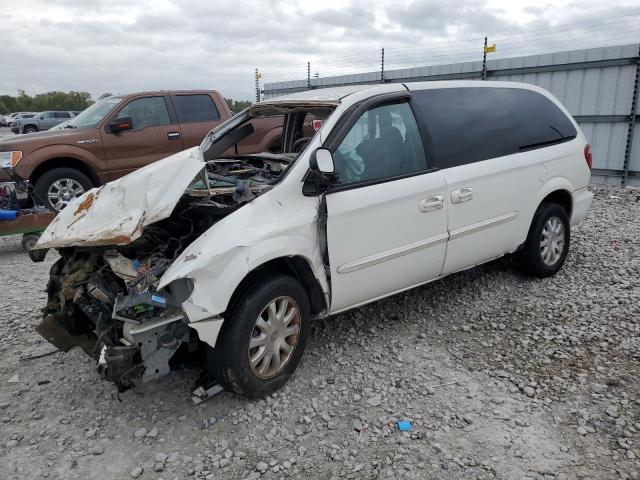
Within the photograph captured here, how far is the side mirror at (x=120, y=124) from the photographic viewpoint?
25.1ft

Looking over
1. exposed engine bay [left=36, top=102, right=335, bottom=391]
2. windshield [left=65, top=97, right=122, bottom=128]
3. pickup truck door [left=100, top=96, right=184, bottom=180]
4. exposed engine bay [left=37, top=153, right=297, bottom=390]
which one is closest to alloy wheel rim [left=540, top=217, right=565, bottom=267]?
exposed engine bay [left=36, top=102, right=335, bottom=391]

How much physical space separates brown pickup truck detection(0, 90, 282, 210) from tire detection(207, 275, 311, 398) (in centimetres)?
394

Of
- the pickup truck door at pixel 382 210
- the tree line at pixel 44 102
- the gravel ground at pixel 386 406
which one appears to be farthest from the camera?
the tree line at pixel 44 102

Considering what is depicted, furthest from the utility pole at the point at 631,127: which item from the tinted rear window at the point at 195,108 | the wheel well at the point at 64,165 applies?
the wheel well at the point at 64,165

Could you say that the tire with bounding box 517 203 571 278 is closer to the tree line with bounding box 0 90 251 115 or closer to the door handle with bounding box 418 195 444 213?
the door handle with bounding box 418 195 444 213

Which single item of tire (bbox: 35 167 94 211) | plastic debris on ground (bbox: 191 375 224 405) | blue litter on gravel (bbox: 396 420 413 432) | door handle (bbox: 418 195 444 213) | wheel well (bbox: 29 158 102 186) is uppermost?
door handle (bbox: 418 195 444 213)

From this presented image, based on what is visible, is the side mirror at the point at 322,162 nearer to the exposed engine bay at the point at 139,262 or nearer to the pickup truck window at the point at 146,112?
the exposed engine bay at the point at 139,262

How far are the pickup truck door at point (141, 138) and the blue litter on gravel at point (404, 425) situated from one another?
622cm

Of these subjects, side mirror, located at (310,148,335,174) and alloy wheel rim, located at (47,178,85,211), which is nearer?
side mirror, located at (310,148,335,174)

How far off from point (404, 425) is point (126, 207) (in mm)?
2085

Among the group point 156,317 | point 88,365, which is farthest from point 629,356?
point 88,365

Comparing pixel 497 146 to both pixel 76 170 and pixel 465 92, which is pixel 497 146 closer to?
pixel 465 92

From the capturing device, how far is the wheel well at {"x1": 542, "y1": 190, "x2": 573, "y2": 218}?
192 inches

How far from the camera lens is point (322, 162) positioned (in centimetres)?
302
